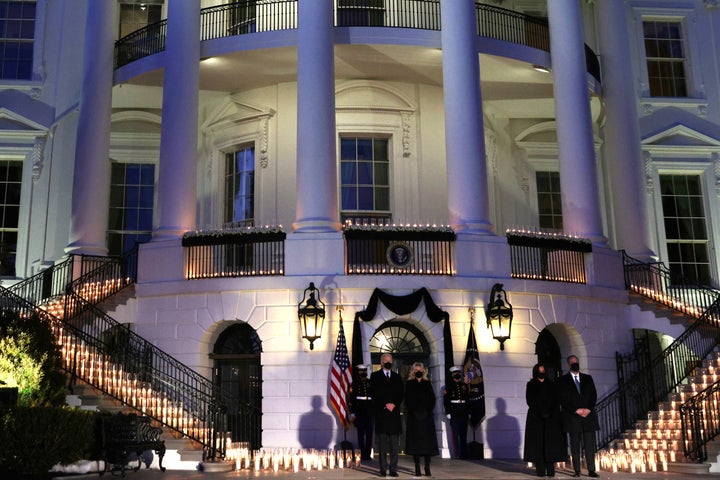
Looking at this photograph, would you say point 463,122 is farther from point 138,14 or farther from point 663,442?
point 138,14

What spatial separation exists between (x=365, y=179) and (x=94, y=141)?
6.81 m

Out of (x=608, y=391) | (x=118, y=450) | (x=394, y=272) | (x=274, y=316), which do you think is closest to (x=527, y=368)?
(x=608, y=391)

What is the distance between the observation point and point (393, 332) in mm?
18953

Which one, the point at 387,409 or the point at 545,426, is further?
the point at 545,426

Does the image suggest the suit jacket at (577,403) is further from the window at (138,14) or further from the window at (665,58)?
the window at (138,14)

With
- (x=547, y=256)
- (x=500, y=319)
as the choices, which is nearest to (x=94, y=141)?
(x=500, y=319)

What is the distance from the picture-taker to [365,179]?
23609 millimetres

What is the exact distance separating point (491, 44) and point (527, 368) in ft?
25.6

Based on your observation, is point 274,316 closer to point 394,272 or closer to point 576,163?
point 394,272

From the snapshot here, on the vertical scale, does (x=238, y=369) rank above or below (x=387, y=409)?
above

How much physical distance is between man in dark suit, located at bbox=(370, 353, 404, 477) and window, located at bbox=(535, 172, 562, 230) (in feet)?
46.4

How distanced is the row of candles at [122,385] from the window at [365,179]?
805 cm

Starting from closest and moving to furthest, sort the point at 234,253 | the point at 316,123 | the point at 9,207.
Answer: the point at 234,253, the point at 316,123, the point at 9,207

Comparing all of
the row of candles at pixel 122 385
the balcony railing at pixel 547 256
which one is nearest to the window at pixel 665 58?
the balcony railing at pixel 547 256
